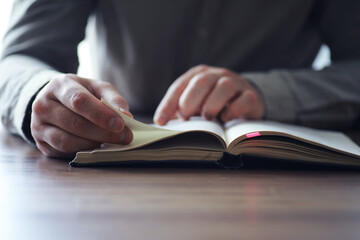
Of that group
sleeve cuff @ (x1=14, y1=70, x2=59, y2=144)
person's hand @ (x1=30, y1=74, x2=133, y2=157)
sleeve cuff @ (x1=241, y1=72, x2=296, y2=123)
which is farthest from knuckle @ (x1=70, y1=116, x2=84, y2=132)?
sleeve cuff @ (x1=241, y1=72, x2=296, y2=123)

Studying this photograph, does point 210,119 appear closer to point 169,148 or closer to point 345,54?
point 169,148

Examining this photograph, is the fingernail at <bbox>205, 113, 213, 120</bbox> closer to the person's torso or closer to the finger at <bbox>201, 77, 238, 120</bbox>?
the finger at <bbox>201, 77, 238, 120</bbox>

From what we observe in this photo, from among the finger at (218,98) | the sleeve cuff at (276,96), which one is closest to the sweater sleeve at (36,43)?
the finger at (218,98)

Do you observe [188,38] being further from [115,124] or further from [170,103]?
[115,124]

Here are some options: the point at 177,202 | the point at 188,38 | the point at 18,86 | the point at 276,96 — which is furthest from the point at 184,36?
the point at 177,202

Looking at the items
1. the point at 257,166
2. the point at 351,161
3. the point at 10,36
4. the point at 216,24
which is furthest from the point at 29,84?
the point at 216,24

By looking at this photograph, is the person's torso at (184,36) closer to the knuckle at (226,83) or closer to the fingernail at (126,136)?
the knuckle at (226,83)

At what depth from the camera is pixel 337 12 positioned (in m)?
1.23

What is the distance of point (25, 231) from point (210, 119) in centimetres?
53

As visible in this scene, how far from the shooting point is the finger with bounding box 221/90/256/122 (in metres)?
0.84

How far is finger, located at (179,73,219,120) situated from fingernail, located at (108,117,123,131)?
10.7 inches

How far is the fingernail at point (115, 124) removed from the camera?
0.55 meters

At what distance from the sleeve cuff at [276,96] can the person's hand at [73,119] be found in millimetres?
409

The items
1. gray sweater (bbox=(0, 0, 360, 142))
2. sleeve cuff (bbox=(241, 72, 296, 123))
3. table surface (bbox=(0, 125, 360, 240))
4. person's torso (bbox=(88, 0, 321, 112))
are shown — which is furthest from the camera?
person's torso (bbox=(88, 0, 321, 112))
